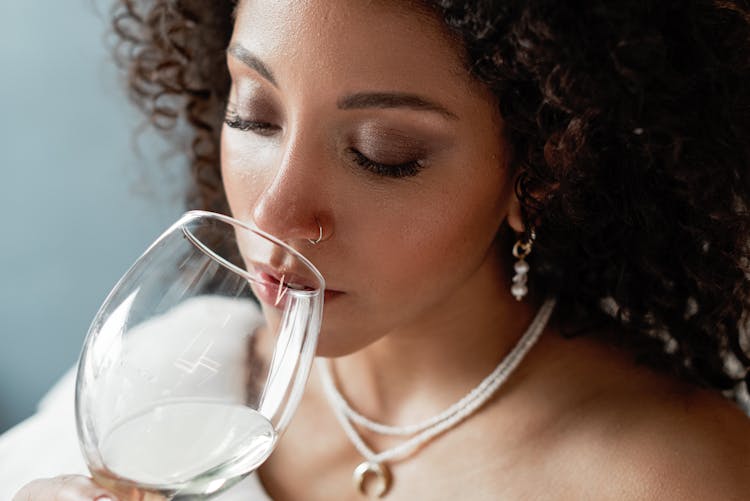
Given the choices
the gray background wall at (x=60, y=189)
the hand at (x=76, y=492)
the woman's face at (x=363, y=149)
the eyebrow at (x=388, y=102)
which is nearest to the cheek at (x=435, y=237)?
the woman's face at (x=363, y=149)

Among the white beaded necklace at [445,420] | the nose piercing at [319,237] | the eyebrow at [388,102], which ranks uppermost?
the eyebrow at [388,102]

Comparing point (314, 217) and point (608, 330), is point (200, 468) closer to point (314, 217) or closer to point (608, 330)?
point (314, 217)

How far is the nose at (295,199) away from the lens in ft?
3.48

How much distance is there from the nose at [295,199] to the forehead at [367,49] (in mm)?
83

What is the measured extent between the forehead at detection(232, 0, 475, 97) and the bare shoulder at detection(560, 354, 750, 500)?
0.50 meters

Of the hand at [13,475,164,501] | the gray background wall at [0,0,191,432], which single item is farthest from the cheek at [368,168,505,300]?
the gray background wall at [0,0,191,432]

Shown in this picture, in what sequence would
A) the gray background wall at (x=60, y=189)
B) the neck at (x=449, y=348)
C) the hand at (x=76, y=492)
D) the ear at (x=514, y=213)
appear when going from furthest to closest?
the gray background wall at (x=60, y=189), the neck at (x=449, y=348), the ear at (x=514, y=213), the hand at (x=76, y=492)

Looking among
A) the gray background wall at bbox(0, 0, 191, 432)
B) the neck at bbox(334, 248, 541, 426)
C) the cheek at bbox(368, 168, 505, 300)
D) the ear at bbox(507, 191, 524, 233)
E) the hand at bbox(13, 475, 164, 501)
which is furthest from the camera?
the gray background wall at bbox(0, 0, 191, 432)

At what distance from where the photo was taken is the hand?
845mm

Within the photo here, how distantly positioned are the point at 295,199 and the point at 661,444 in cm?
57

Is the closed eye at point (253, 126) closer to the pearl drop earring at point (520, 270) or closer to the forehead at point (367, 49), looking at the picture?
the forehead at point (367, 49)

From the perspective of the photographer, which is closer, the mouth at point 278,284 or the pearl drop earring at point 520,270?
the mouth at point 278,284

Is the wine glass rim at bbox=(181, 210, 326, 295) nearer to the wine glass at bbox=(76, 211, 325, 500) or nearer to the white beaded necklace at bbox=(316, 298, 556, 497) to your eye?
the wine glass at bbox=(76, 211, 325, 500)

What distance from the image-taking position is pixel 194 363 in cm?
88
